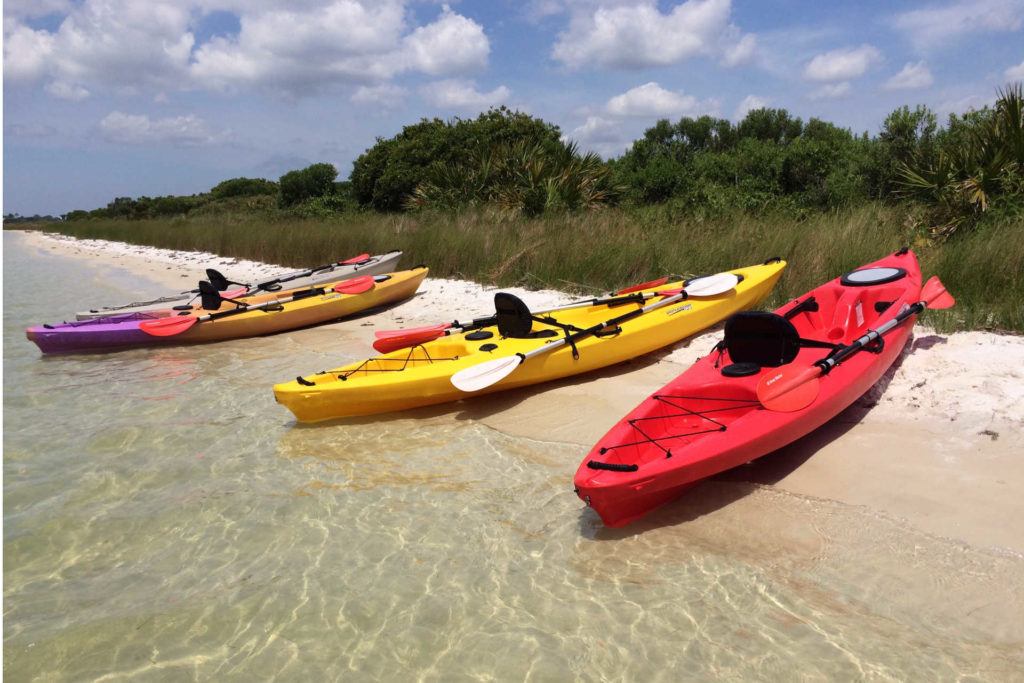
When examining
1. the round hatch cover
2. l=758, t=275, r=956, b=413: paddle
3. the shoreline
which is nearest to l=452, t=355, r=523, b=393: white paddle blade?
the shoreline

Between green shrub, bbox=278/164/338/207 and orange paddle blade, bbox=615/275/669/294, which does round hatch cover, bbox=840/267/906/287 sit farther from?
green shrub, bbox=278/164/338/207

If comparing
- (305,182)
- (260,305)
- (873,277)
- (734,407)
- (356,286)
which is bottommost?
(734,407)

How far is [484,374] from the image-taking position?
218 inches

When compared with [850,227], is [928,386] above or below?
below

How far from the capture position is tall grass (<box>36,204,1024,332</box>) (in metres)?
6.60

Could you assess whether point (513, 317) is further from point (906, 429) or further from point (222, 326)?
point (222, 326)

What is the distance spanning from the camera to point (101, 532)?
422 centimetres

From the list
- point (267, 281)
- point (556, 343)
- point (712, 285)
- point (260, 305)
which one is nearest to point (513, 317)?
point (556, 343)

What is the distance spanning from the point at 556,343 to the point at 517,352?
0.35 meters

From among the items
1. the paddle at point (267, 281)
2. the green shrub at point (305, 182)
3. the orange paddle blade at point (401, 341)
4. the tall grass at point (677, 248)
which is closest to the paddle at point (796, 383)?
the tall grass at point (677, 248)

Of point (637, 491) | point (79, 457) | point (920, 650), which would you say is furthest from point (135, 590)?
point (920, 650)

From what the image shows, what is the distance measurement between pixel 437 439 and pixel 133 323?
5.82 m

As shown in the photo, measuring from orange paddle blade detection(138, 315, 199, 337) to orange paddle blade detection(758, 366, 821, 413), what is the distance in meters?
7.38

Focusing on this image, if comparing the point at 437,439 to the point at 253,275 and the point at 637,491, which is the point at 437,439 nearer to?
the point at 637,491
